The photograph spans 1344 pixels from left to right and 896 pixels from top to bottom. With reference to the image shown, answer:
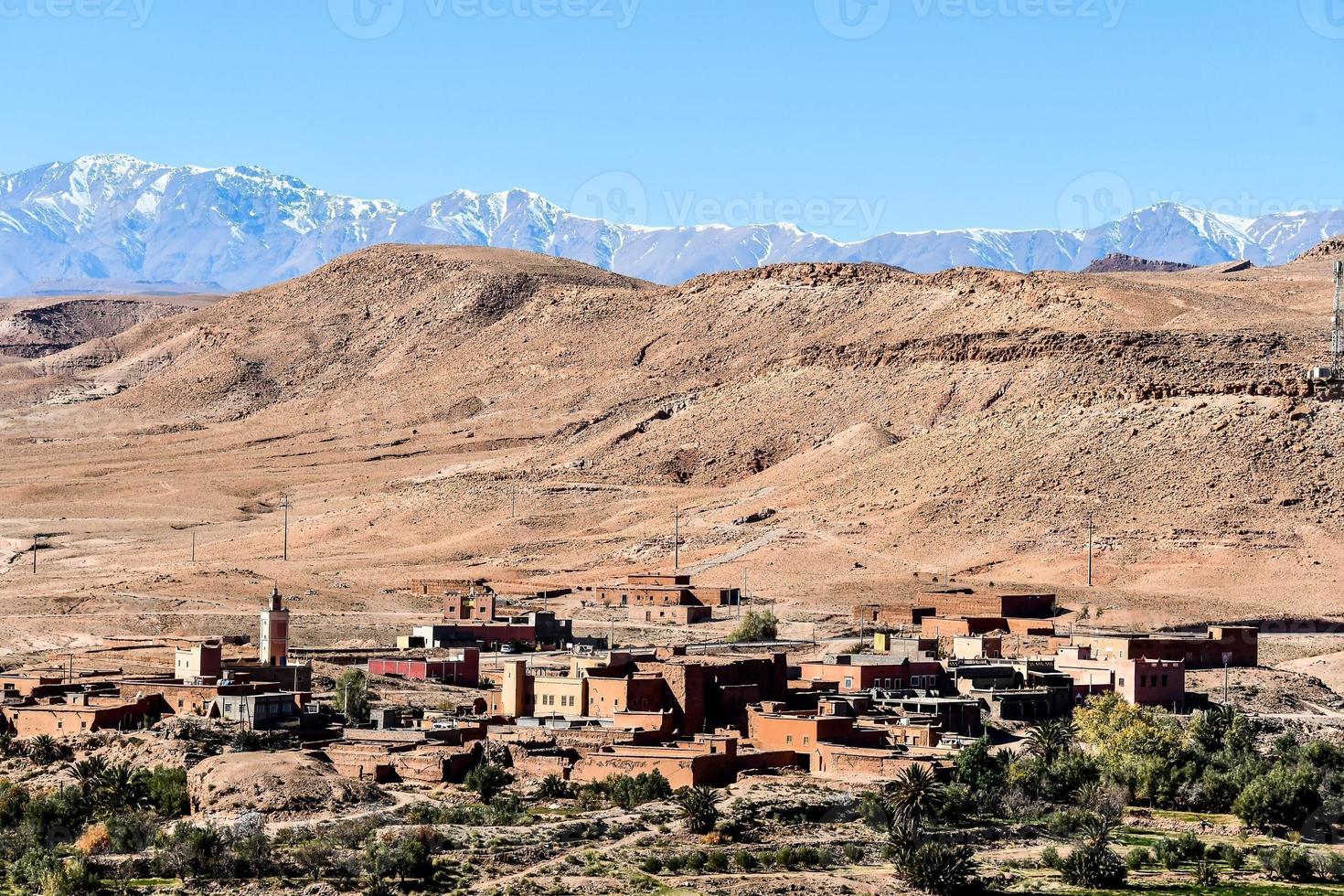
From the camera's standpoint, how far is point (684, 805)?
56219 mm

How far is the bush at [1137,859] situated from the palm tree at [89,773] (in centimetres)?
2197

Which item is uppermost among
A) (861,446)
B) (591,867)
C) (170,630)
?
(861,446)

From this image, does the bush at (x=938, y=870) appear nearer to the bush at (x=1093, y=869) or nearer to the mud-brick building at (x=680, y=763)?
the bush at (x=1093, y=869)

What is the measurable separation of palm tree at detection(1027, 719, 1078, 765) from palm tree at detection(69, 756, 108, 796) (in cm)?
2251

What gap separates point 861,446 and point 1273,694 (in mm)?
55306

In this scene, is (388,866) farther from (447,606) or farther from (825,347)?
(825,347)

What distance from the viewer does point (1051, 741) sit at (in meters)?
67.6

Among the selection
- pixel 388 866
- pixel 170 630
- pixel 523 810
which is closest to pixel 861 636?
pixel 170 630

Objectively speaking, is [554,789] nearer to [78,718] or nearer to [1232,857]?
[78,718]

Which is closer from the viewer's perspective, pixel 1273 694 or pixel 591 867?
pixel 591 867

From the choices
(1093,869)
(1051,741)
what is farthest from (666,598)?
(1093,869)

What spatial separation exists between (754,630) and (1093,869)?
3717cm

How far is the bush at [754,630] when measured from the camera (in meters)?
90.1

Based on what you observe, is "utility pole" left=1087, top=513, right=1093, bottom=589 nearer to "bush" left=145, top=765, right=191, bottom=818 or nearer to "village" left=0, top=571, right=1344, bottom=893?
"village" left=0, top=571, right=1344, bottom=893
